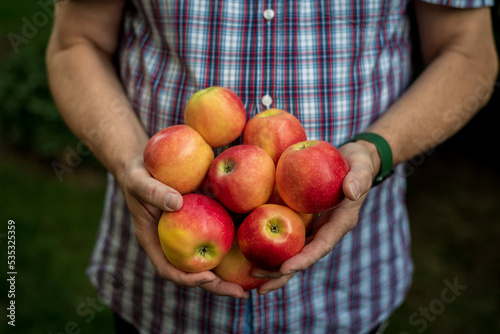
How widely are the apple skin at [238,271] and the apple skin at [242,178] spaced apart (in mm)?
131

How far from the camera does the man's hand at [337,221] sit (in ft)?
3.68

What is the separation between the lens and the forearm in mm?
1392

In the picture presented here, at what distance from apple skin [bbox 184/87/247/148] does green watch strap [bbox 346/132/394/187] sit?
0.35 metres

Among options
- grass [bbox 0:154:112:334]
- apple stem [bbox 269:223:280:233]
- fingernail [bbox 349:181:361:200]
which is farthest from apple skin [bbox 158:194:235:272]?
grass [bbox 0:154:112:334]

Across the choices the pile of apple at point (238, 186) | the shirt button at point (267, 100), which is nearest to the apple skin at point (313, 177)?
the pile of apple at point (238, 186)

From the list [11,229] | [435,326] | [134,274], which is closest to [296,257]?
[134,274]

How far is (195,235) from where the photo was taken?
1140 millimetres

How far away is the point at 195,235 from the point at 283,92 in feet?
1.70

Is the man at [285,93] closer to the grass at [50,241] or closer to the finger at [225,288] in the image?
the finger at [225,288]

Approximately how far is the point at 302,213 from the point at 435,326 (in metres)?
2.16

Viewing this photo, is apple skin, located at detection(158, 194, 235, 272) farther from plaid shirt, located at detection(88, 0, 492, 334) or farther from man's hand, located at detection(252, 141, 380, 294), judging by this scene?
plaid shirt, located at detection(88, 0, 492, 334)

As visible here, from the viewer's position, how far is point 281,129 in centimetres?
125

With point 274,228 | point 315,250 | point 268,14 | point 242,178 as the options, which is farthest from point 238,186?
point 268,14

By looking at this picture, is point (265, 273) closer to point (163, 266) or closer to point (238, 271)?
point (238, 271)
